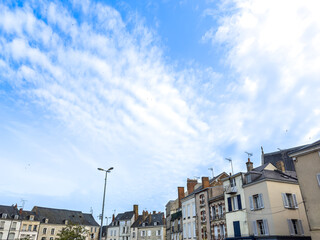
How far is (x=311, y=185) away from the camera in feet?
61.8

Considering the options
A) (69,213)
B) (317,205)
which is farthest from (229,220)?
(69,213)

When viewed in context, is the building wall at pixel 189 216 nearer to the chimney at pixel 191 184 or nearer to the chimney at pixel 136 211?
the chimney at pixel 191 184

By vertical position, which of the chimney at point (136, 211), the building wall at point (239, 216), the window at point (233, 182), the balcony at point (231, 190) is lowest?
the building wall at point (239, 216)

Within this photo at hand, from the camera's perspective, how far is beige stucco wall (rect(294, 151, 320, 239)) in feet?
59.0

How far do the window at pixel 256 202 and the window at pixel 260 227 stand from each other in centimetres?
130

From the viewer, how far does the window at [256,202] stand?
26047 mm

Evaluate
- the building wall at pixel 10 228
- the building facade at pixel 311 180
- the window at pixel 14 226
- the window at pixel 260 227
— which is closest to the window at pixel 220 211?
the window at pixel 260 227

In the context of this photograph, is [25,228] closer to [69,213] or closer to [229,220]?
[69,213]

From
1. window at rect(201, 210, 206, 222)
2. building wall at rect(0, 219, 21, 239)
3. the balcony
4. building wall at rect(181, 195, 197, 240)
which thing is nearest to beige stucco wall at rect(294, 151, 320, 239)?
the balcony

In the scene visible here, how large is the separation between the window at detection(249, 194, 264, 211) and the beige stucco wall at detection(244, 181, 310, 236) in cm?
32

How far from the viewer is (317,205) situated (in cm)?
1806

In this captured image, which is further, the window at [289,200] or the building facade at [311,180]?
the window at [289,200]

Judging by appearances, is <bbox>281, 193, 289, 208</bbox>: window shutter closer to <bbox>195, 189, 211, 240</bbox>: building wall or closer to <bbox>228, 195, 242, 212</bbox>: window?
<bbox>228, 195, 242, 212</bbox>: window

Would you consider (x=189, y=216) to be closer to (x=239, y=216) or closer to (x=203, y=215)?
(x=203, y=215)
